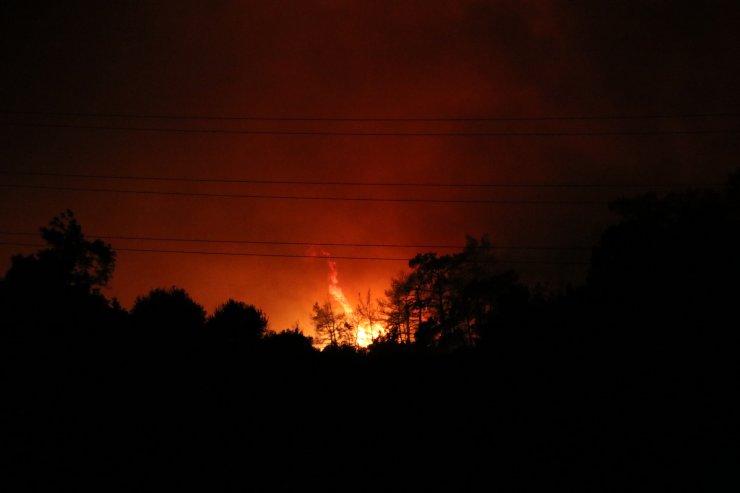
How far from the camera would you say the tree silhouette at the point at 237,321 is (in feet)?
92.6

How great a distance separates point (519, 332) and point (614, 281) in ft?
16.3

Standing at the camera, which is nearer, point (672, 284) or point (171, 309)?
point (672, 284)

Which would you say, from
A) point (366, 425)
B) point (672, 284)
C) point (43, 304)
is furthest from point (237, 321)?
Result: point (672, 284)

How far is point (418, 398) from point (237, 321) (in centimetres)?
1774

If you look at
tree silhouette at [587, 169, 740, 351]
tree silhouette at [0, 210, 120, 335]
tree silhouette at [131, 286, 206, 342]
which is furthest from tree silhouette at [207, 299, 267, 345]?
tree silhouette at [587, 169, 740, 351]

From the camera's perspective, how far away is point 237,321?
2934 centimetres

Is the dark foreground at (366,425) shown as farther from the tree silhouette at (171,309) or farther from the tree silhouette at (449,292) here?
the tree silhouette at (449,292)

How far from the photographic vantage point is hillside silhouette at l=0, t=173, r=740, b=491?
10.7m

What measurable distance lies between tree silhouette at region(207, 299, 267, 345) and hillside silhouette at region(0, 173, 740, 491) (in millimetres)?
8301

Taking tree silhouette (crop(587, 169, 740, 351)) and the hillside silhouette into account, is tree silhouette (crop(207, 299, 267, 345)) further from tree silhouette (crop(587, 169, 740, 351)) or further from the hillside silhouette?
tree silhouette (crop(587, 169, 740, 351))

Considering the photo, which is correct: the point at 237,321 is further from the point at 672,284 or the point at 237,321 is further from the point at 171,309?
the point at 672,284

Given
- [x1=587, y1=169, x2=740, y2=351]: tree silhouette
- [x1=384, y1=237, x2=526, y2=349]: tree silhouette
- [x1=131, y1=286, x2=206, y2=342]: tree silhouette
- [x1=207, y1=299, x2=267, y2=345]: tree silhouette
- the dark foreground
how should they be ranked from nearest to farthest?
1. the dark foreground
2. [x1=587, y1=169, x2=740, y2=351]: tree silhouette
3. [x1=131, y1=286, x2=206, y2=342]: tree silhouette
4. [x1=207, y1=299, x2=267, y2=345]: tree silhouette
5. [x1=384, y1=237, x2=526, y2=349]: tree silhouette

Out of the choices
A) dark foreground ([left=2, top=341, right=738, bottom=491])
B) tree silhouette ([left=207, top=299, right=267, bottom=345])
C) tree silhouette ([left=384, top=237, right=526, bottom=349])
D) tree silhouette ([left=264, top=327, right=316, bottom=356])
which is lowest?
dark foreground ([left=2, top=341, right=738, bottom=491])

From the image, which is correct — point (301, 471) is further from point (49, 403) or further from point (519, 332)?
point (519, 332)
